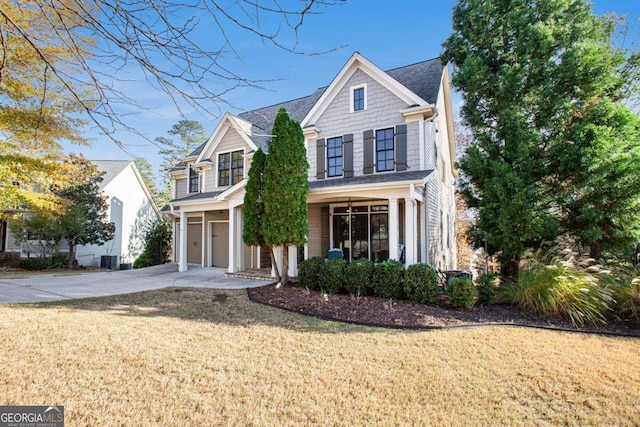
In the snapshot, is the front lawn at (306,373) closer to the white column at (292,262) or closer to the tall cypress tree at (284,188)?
the tall cypress tree at (284,188)

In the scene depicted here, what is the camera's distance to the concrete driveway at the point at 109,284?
8398 millimetres

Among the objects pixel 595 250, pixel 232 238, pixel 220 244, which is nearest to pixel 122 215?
pixel 220 244

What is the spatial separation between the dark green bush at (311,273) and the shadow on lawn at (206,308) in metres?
1.70

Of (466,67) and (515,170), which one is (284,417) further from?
(466,67)

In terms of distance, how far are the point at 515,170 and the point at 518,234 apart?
67.6 inches

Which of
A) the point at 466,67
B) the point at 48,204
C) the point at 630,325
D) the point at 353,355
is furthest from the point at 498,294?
the point at 48,204

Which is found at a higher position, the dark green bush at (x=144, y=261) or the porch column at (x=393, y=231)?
the porch column at (x=393, y=231)

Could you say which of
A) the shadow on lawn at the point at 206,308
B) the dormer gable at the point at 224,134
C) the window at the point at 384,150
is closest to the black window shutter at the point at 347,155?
the window at the point at 384,150

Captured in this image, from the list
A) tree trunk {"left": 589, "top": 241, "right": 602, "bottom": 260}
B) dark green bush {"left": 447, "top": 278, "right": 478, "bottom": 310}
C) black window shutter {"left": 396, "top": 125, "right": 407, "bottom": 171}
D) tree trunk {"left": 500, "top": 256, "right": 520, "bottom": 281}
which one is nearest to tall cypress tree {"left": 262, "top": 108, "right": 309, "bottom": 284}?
black window shutter {"left": 396, "top": 125, "right": 407, "bottom": 171}

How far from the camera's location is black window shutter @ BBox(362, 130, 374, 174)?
A: 11289 mm

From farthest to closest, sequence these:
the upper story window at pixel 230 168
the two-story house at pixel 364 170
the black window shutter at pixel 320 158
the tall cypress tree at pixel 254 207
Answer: the upper story window at pixel 230 168 → the black window shutter at pixel 320 158 → the two-story house at pixel 364 170 → the tall cypress tree at pixel 254 207

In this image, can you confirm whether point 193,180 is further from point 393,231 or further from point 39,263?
point 393,231

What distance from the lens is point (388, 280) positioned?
8.09 meters

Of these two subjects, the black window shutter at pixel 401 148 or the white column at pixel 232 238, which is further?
the white column at pixel 232 238
